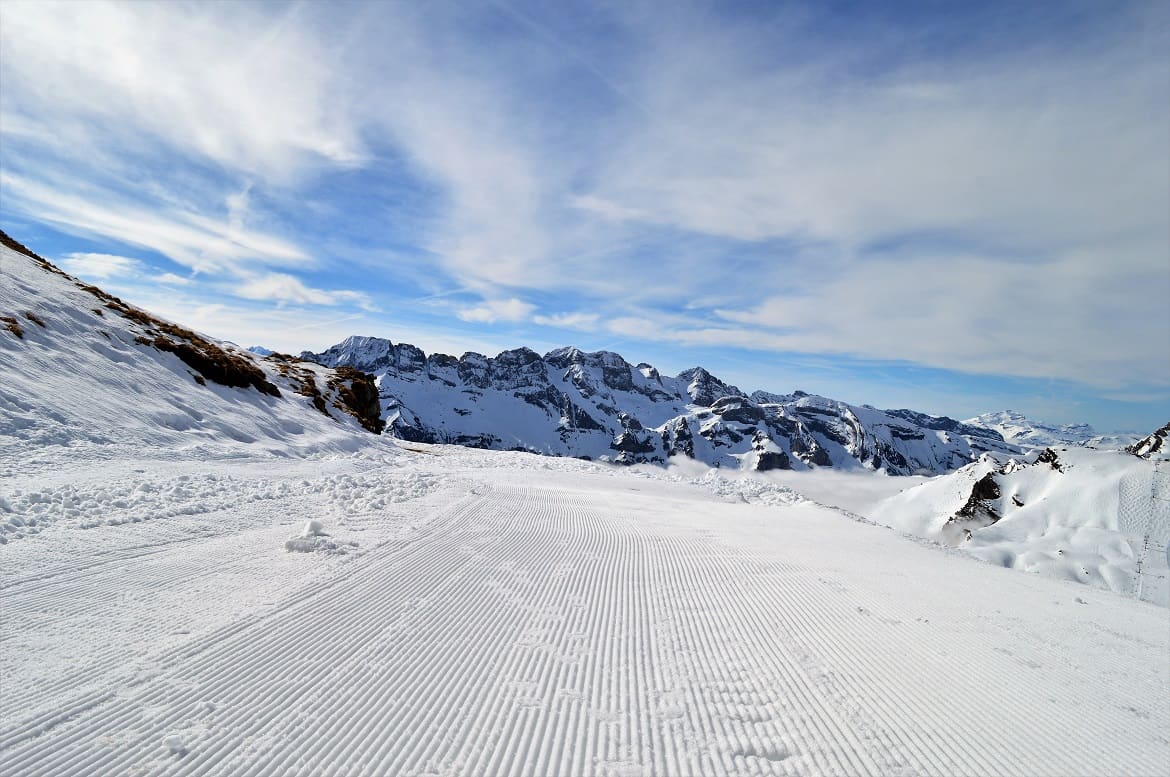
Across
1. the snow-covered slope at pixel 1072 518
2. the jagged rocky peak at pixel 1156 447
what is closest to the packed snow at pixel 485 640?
the snow-covered slope at pixel 1072 518

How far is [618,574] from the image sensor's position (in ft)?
27.6

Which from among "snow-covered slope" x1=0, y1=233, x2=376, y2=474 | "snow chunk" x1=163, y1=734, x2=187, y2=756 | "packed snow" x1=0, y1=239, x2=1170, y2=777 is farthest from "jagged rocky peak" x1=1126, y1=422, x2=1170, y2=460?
"snow-covered slope" x1=0, y1=233, x2=376, y2=474

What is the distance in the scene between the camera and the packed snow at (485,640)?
12.4ft

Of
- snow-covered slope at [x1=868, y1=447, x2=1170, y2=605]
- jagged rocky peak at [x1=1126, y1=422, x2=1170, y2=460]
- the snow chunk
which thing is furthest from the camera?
jagged rocky peak at [x1=1126, y1=422, x2=1170, y2=460]

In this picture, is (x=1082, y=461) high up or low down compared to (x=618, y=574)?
up

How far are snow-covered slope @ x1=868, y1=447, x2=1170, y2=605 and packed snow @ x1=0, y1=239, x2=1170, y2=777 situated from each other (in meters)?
11.5

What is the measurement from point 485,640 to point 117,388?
17358 millimetres

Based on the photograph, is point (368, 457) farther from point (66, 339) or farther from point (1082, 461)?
point (1082, 461)

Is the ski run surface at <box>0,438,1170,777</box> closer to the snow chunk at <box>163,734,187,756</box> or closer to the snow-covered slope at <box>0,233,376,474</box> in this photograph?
the snow chunk at <box>163,734,187,756</box>

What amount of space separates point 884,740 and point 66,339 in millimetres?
24625

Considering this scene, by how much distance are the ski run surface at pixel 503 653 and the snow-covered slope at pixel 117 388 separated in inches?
77.8

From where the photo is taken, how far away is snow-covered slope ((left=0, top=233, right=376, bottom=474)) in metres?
11.8

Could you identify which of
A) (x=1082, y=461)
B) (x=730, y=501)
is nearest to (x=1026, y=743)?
(x=730, y=501)

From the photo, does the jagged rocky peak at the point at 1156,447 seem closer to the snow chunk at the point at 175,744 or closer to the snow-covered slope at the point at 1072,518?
the snow-covered slope at the point at 1072,518
